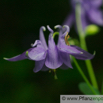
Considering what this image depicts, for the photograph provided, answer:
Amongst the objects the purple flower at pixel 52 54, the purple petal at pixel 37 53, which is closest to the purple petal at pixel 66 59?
the purple flower at pixel 52 54

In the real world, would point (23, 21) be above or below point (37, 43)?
above

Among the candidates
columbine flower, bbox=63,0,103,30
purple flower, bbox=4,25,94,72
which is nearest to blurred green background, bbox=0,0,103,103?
columbine flower, bbox=63,0,103,30

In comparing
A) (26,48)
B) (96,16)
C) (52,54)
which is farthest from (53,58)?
(26,48)

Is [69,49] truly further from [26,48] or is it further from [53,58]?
[26,48]

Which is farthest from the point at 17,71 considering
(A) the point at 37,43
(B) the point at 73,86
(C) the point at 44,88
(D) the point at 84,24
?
(A) the point at 37,43

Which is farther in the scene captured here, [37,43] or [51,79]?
[51,79]

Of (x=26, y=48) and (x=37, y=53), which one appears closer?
(x=37, y=53)

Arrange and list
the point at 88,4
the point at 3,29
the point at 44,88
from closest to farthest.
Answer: the point at 88,4 → the point at 44,88 → the point at 3,29

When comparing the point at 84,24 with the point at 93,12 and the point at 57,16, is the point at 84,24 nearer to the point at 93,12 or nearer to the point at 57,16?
the point at 93,12
